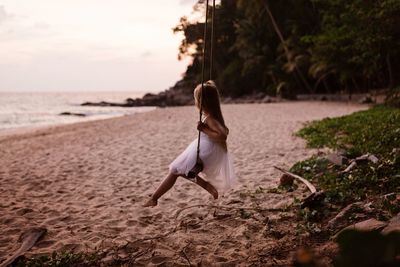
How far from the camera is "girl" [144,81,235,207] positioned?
3.74 meters

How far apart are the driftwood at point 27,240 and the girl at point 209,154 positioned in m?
1.05

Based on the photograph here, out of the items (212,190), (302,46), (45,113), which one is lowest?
(45,113)

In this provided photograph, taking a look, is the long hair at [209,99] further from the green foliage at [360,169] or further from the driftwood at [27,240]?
the driftwood at [27,240]

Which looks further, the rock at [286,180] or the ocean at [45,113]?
the ocean at [45,113]

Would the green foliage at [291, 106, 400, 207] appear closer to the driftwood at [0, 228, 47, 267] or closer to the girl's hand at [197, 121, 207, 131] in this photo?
the girl's hand at [197, 121, 207, 131]

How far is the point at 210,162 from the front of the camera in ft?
12.6

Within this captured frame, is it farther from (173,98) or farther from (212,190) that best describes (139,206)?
(173,98)

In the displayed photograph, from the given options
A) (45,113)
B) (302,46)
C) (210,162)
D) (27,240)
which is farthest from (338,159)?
(45,113)

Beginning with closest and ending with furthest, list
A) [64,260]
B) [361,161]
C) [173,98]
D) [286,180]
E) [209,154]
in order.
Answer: [64,260] < [209,154] < [286,180] < [361,161] < [173,98]

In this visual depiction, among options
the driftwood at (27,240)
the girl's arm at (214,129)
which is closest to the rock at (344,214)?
the girl's arm at (214,129)

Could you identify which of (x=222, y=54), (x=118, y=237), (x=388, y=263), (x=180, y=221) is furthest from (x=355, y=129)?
(x=222, y=54)

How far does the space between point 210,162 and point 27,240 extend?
188 cm

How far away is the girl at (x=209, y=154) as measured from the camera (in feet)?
12.3

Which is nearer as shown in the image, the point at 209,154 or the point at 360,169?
the point at 209,154
